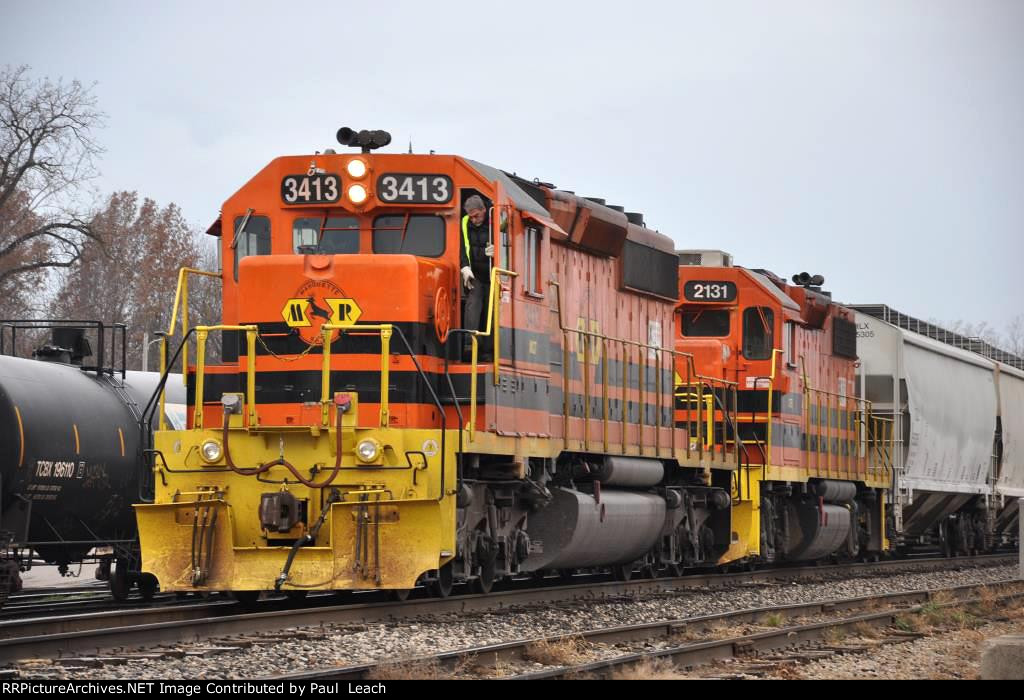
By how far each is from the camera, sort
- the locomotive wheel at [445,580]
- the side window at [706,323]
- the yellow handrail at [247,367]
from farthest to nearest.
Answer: the side window at [706,323]
the locomotive wheel at [445,580]
the yellow handrail at [247,367]

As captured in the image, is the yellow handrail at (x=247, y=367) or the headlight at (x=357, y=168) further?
the headlight at (x=357, y=168)

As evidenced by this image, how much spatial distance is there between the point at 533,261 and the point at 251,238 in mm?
2797

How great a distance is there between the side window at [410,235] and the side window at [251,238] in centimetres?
107

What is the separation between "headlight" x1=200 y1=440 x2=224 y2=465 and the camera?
1242cm

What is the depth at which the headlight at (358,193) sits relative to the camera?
516 inches

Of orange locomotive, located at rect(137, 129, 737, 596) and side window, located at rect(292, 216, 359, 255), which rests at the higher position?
side window, located at rect(292, 216, 359, 255)

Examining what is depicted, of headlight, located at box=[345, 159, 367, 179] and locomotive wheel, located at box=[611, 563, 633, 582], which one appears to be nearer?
headlight, located at box=[345, 159, 367, 179]

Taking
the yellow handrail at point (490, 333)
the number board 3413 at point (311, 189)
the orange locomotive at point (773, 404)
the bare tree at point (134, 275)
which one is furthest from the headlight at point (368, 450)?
the bare tree at point (134, 275)

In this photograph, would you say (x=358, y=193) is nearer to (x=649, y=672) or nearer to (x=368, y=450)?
(x=368, y=450)

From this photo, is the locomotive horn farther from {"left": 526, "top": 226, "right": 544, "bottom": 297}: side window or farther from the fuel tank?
the fuel tank

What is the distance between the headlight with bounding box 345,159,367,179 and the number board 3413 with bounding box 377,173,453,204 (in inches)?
6.4

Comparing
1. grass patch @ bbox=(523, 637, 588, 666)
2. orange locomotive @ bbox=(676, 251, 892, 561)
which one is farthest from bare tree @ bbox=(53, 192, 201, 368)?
grass patch @ bbox=(523, 637, 588, 666)

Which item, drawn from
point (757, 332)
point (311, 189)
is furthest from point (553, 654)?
point (757, 332)

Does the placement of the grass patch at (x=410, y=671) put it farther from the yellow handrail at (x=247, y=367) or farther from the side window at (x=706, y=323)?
the side window at (x=706, y=323)
